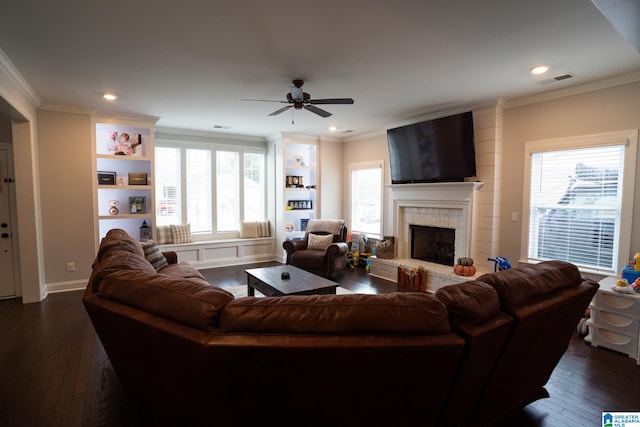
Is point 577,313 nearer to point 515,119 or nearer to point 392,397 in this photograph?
point 392,397

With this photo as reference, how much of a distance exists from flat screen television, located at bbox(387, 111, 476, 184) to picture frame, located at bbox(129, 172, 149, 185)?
4.09 m

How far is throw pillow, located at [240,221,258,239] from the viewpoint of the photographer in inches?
265

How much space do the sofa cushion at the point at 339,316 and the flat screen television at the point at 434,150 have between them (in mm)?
3618

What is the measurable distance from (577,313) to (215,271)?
17.2 feet

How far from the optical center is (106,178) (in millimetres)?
5070

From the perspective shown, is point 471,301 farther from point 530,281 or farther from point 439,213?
point 439,213

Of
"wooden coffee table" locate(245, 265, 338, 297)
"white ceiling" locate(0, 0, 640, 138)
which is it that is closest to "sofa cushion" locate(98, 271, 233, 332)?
"wooden coffee table" locate(245, 265, 338, 297)

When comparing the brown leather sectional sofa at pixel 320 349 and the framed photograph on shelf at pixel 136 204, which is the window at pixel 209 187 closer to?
the framed photograph on shelf at pixel 136 204

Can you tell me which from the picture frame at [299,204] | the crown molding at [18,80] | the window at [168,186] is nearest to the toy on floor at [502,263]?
the picture frame at [299,204]

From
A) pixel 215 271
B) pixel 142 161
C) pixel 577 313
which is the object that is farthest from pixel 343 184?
pixel 577 313

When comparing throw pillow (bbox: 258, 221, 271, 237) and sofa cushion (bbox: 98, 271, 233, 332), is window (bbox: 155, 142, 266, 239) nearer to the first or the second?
throw pillow (bbox: 258, 221, 271, 237)

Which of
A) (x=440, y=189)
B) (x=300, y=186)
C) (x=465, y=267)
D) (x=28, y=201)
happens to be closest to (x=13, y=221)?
(x=28, y=201)

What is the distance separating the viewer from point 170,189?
19.9ft

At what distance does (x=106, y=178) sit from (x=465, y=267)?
5491 mm
